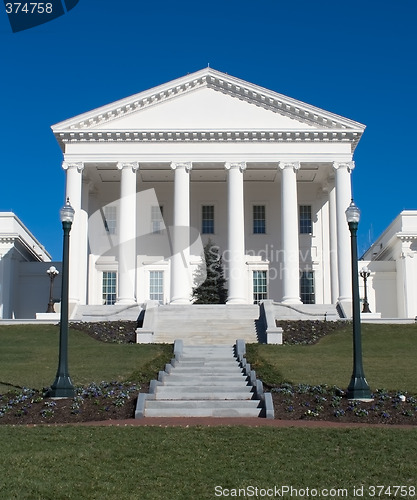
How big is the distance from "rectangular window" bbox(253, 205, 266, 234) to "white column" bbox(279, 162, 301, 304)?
6.07 meters

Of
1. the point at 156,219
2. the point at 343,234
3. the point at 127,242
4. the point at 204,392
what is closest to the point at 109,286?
the point at 156,219

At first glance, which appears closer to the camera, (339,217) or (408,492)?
(408,492)

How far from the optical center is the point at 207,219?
5000 cm

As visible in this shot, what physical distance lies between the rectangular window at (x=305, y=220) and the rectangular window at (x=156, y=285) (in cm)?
1021

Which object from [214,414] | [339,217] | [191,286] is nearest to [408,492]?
[214,414]

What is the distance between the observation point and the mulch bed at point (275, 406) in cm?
1672

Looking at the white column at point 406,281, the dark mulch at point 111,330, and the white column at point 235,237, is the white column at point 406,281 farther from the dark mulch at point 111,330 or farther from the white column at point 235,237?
the dark mulch at point 111,330

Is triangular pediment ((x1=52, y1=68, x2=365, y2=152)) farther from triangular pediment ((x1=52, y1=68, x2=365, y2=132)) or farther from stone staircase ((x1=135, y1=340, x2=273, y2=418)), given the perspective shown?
stone staircase ((x1=135, y1=340, x2=273, y2=418))

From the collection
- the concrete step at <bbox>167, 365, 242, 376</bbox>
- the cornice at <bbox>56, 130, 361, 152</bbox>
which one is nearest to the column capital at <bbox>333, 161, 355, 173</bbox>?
the cornice at <bbox>56, 130, 361, 152</bbox>

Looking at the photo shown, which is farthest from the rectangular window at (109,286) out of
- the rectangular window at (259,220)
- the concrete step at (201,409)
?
the concrete step at (201,409)

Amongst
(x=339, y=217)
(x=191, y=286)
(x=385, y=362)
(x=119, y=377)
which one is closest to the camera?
(x=119, y=377)

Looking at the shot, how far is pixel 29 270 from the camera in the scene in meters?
51.1

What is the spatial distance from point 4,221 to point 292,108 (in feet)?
72.5

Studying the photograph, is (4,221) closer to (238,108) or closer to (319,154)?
(238,108)
